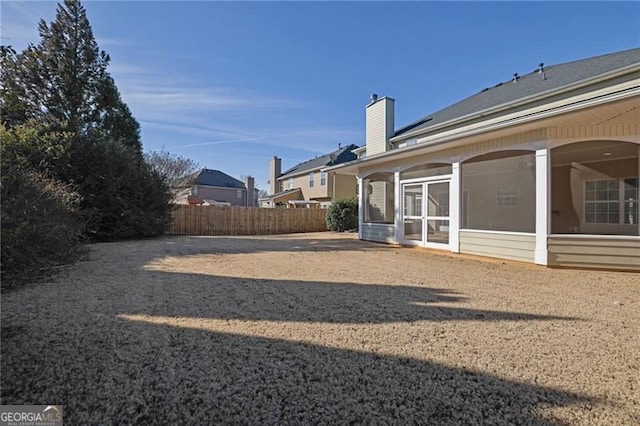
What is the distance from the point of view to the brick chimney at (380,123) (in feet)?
56.0

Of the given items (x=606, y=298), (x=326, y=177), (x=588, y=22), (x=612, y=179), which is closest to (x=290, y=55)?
(x=588, y=22)

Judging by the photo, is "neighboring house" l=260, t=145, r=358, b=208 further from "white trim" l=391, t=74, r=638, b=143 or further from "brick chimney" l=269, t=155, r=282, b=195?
"white trim" l=391, t=74, r=638, b=143

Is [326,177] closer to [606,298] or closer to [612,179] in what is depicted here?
[612,179]

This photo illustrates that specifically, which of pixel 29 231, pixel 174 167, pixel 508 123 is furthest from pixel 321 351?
pixel 174 167

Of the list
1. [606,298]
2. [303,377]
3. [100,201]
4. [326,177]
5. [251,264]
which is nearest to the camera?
[303,377]

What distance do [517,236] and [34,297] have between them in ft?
30.0

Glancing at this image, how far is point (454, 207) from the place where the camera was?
8.93 metres

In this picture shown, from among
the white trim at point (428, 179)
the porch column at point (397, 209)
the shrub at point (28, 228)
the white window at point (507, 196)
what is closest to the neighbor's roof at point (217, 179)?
the porch column at point (397, 209)

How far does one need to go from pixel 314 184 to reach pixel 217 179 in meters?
15.6

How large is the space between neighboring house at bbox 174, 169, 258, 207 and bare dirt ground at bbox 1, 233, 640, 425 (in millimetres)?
31159

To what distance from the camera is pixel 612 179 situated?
295 inches

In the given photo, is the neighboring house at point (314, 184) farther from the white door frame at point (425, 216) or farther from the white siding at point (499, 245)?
the white siding at point (499, 245)

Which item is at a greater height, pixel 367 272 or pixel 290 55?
pixel 290 55

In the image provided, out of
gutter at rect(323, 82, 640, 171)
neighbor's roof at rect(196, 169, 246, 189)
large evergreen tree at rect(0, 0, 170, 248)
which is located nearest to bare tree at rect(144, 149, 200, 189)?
neighbor's roof at rect(196, 169, 246, 189)
